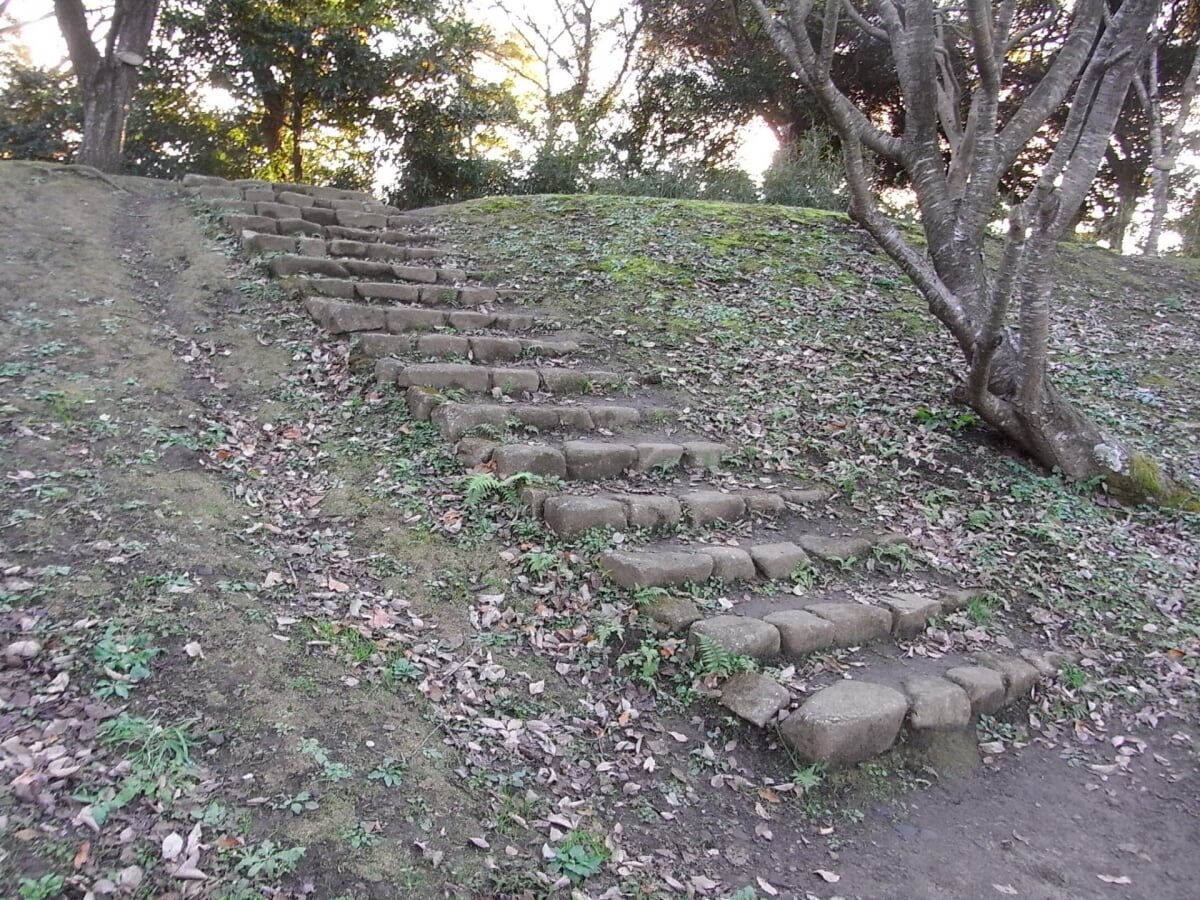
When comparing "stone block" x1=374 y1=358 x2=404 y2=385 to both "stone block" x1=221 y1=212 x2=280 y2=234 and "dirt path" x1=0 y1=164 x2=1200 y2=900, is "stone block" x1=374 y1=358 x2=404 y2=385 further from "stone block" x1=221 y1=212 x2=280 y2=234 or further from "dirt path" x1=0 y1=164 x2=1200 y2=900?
"stone block" x1=221 y1=212 x2=280 y2=234

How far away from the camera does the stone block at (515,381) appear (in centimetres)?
527

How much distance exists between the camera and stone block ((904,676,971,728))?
3350 millimetres

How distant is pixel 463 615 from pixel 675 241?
608 cm

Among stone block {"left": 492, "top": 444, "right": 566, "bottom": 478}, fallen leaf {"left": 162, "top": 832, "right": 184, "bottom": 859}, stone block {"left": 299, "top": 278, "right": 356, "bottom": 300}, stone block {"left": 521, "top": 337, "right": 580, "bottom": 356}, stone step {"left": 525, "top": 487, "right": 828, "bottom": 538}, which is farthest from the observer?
stone block {"left": 299, "top": 278, "right": 356, "bottom": 300}

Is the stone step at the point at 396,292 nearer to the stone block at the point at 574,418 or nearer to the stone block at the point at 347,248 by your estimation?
the stone block at the point at 347,248

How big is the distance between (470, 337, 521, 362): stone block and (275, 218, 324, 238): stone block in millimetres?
2581

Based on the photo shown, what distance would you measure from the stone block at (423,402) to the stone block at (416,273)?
7.40ft

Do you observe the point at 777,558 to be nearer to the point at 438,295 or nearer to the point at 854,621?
the point at 854,621

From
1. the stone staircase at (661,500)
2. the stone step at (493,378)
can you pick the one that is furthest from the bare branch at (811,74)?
the stone step at (493,378)

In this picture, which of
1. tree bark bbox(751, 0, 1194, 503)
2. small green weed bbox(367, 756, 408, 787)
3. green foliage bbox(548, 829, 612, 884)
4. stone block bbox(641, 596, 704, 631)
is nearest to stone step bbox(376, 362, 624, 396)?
stone block bbox(641, 596, 704, 631)

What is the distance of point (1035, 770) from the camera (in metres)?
3.40

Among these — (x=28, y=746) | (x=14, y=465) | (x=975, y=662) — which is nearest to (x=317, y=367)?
(x=14, y=465)

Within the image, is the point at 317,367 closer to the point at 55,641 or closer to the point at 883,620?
the point at 55,641

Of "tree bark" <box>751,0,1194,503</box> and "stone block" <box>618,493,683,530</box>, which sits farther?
"tree bark" <box>751,0,1194,503</box>
